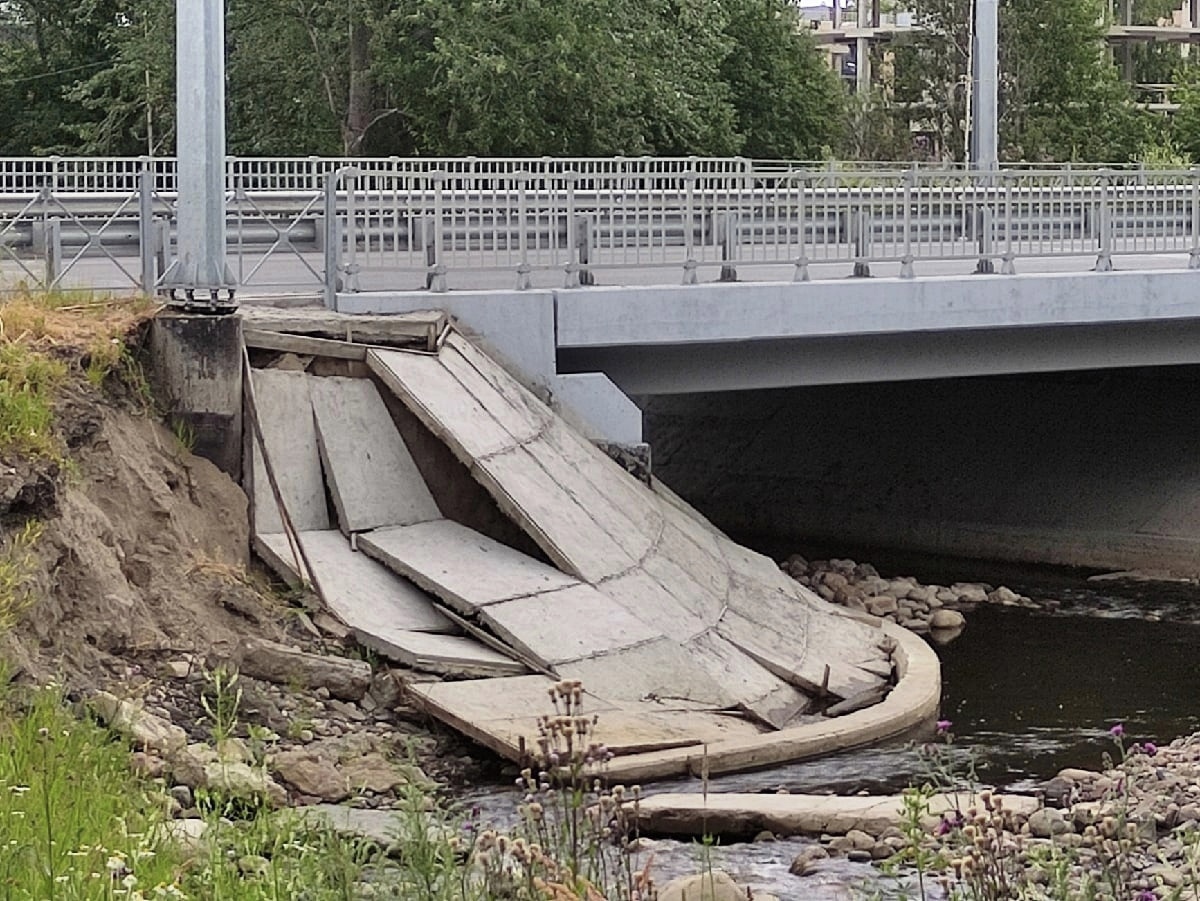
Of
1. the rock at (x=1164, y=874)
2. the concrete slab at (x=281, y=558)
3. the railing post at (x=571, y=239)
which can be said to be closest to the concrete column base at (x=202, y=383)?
the concrete slab at (x=281, y=558)

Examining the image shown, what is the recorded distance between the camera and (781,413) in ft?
89.5

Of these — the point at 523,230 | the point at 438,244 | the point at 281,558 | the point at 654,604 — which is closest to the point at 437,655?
the point at 281,558

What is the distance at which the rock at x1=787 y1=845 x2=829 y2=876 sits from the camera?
33.2 feet

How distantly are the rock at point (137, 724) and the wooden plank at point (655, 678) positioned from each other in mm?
3026

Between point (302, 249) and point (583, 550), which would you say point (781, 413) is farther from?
point (583, 550)

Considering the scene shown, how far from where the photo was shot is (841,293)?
60.1 feet

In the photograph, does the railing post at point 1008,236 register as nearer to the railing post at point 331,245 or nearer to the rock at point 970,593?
the rock at point 970,593

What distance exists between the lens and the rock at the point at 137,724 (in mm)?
9945

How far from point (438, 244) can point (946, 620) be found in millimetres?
6609

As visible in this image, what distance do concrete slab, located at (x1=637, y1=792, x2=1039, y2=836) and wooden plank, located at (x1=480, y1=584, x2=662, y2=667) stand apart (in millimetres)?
2240

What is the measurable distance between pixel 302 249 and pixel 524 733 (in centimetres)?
725

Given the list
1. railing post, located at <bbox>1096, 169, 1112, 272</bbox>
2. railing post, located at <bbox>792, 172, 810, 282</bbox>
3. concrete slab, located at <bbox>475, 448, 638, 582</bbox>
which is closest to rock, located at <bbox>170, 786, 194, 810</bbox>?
concrete slab, located at <bbox>475, 448, 638, 582</bbox>

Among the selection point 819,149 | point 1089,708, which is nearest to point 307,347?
point 1089,708

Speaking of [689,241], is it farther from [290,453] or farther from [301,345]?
[290,453]
